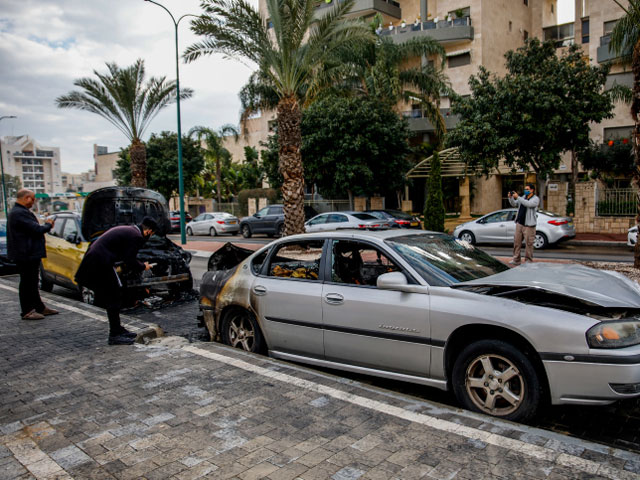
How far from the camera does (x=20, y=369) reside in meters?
5.12

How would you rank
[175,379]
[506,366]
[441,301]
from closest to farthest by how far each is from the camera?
1. [506,366]
2. [441,301]
3. [175,379]

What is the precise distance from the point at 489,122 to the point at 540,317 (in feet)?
59.8

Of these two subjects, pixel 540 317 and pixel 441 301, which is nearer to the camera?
pixel 540 317

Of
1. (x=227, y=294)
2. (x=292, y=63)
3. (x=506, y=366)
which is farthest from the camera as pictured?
(x=292, y=63)

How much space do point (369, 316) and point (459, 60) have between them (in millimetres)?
32840

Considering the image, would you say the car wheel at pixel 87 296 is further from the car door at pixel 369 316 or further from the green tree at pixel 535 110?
the green tree at pixel 535 110

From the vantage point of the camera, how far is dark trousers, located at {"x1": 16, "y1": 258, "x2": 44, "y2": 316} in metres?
7.13

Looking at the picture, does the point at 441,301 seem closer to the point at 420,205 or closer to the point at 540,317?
the point at 540,317

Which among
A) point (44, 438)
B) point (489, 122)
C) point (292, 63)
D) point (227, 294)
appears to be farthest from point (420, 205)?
point (44, 438)

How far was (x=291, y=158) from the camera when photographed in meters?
16.2

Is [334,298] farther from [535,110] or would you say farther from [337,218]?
[535,110]

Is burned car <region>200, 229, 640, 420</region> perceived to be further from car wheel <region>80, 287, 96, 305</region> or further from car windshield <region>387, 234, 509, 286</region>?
car wheel <region>80, 287, 96, 305</region>

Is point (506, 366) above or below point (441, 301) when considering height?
below

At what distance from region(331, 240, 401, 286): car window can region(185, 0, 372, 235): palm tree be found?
36.9 ft
